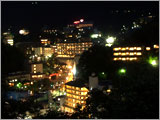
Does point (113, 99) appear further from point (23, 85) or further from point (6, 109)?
point (23, 85)

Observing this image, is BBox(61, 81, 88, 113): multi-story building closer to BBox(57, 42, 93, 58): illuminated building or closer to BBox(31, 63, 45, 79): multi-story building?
BBox(31, 63, 45, 79): multi-story building

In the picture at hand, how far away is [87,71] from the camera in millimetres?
12102

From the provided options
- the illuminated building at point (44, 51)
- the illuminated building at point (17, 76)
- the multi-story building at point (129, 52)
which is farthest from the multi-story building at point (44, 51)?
the multi-story building at point (129, 52)

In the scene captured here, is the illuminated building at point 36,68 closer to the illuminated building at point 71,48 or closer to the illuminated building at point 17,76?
the illuminated building at point 17,76

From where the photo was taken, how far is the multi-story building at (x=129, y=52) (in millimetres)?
12484

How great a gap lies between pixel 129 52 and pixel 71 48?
28.7 feet

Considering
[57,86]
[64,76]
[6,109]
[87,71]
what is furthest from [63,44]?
[6,109]

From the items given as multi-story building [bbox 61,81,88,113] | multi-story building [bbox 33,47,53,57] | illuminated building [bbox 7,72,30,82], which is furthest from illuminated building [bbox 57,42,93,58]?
multi-story building [bbox 61,81,88,113]

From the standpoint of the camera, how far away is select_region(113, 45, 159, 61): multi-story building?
492 inches

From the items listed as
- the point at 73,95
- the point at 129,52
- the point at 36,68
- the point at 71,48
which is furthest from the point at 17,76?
the point at 71,48

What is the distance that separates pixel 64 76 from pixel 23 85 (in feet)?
16.6

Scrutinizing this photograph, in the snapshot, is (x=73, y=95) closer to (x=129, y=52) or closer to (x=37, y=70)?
(x=129, y=52)

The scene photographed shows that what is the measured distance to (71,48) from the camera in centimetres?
2031

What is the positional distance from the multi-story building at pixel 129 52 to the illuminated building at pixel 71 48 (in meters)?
7.42
